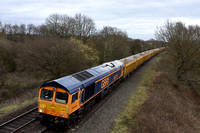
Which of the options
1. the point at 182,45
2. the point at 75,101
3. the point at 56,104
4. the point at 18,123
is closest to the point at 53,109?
the point at 56,104

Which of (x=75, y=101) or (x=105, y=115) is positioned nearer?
(x=75, y=101)

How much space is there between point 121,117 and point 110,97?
413cm

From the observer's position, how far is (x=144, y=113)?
456 inches

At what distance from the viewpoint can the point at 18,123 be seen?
10.1m

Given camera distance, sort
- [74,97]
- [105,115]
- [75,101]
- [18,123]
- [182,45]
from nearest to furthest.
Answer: [74,97] → [75,101] → [18,123] → [105,115] → [182,45]

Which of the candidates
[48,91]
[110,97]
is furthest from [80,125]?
[110,97]

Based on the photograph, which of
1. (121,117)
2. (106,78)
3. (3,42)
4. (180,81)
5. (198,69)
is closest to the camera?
(121,117)

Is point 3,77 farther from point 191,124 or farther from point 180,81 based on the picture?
point 180,81

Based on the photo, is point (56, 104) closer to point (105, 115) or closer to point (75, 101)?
point (75, 101)

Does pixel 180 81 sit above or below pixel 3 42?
below

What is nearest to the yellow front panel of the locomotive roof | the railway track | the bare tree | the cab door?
the cab door

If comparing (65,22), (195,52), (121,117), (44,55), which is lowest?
(121,117)

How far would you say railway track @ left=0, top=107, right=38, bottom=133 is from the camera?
30.5 feet

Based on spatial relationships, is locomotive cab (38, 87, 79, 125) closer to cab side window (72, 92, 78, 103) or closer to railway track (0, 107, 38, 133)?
cab side window (72, 92, 78, 103)
